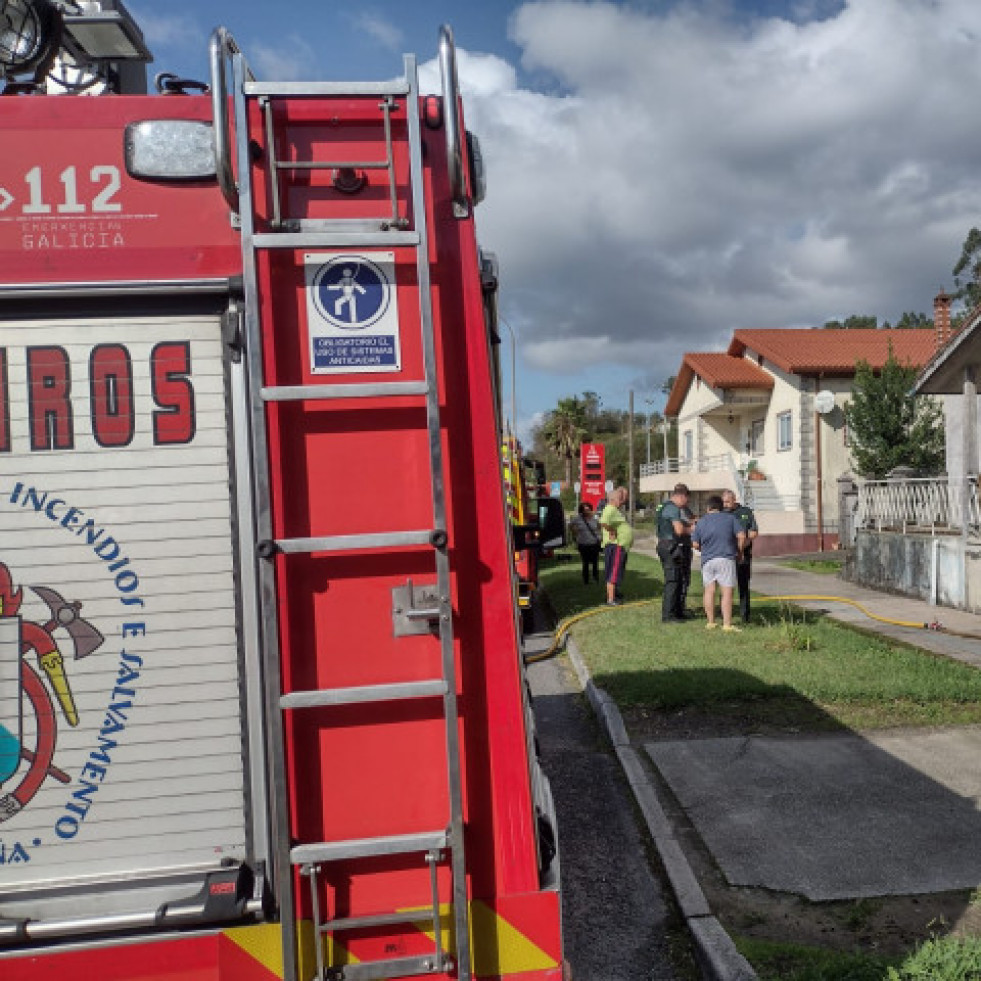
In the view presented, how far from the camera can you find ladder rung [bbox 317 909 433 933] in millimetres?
2115

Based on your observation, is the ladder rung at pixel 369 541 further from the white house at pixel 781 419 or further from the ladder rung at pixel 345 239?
the white house at pixel 781 419

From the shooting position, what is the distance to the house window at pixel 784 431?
2731cm

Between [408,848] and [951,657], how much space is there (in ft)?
27.6

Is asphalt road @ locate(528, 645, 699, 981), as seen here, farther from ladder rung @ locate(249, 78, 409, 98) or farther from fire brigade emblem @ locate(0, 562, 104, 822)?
ladder rung @ locate(249, 78, 409, 98)

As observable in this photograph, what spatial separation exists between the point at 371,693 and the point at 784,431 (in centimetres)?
2788

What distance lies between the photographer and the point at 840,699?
23.2ft

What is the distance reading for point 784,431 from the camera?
27859 millimetres

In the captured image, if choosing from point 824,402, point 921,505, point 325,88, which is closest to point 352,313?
point 325,88

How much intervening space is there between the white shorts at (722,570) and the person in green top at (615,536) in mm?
2131

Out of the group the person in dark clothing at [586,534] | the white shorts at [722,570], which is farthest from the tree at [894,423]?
the white shorts at [722,570]

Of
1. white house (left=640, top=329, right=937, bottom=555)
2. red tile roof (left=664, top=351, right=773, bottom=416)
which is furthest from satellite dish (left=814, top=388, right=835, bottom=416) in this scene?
red tile roof (left=664, top=351, right=773, bottom=416)

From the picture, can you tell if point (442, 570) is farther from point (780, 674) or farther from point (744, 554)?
point (744, 554)

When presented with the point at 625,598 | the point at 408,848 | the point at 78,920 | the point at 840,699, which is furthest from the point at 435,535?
the point at 625,598

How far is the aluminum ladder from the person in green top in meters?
9.60
